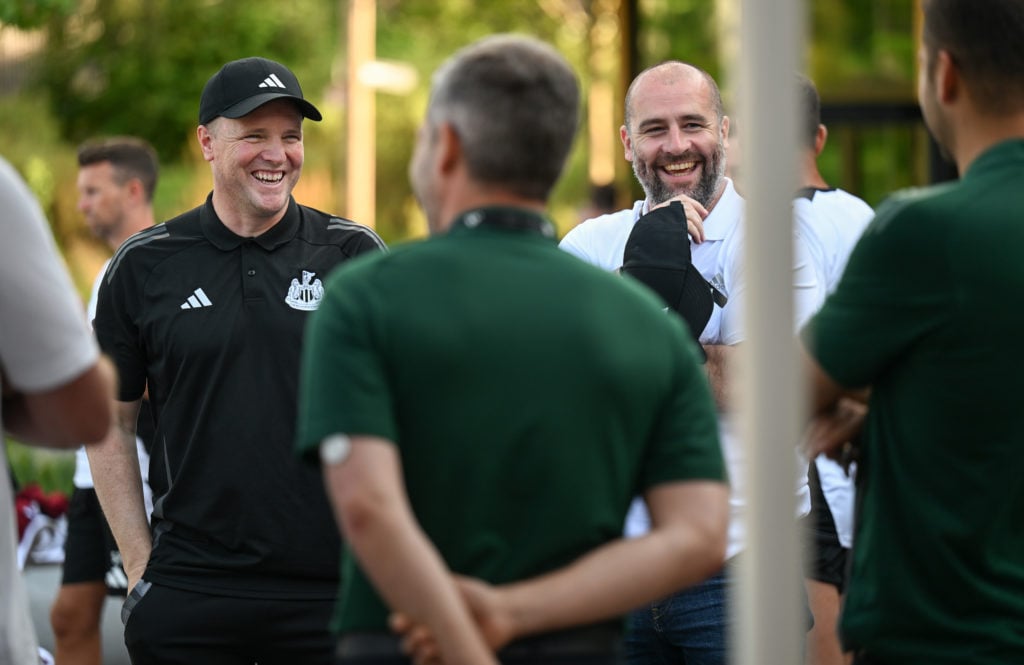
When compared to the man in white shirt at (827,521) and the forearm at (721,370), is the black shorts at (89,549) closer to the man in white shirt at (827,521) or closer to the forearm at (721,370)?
the man in white shirt at (827,521)

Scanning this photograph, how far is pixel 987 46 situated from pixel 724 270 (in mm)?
1587

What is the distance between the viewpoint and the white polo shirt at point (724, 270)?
172 inches

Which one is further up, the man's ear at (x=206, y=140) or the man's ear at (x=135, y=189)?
the man's ear at (x=206, y=140)

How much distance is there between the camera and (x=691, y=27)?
15375mm

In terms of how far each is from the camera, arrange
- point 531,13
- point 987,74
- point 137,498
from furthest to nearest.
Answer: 1. point 531,13
2. point 137,498
3. point 987,74

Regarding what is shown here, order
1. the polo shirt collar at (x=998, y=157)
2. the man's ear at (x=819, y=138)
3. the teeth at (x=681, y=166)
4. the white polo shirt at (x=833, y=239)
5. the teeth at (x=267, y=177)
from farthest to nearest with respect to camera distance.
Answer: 1. the man's ear at (x=819, y=138)
2. the white polo shirt at (x=833, y=239)
3. the teeth at (x=267, y=177)
4. the teeth at (x=681, y=166)
5. the polo shirt collar at (x=998, y=157)

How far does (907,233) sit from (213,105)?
103 inches

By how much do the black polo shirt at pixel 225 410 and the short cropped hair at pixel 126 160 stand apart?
131 inches

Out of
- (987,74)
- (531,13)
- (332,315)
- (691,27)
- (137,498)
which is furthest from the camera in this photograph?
(531,13)

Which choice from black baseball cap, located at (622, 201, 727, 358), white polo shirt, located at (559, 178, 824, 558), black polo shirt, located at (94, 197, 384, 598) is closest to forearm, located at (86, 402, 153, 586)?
black polo shirt, located at (94, 197, 384, 598)

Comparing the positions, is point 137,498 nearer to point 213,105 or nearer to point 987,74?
point 213,105

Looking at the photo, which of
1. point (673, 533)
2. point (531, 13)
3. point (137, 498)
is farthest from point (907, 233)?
point (531, 13)

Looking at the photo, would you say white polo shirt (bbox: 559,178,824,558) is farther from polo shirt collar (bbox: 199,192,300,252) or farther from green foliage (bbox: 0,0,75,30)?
green foliage (bbox: 0,0,75,30)

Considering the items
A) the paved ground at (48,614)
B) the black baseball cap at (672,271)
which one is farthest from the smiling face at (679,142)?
the paved ground at (48,614)
